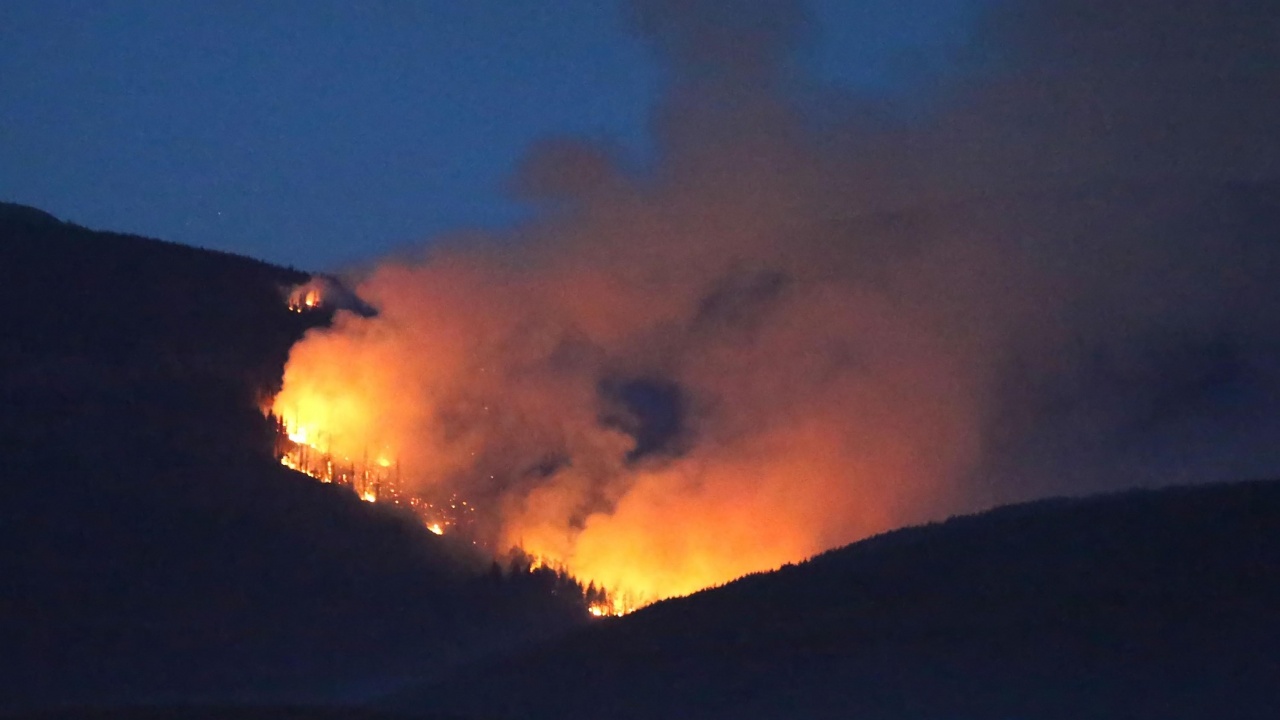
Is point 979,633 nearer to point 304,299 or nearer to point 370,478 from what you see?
point 370,478

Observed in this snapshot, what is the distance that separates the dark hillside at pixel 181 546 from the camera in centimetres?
1817

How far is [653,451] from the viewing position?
103 feet

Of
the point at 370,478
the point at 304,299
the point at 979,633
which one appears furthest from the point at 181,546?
the point at 979,633

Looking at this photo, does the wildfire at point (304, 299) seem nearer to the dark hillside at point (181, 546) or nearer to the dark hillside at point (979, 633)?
the dark hillside at point (181, 546)

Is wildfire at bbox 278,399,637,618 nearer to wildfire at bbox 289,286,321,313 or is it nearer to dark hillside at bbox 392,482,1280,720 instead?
wildfire at bbox 289,286,321,313

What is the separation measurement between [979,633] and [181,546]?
13.5 metres

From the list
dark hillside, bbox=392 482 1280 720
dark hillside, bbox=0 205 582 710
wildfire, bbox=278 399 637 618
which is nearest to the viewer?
dark hillside, bbox=392 482 1280 720

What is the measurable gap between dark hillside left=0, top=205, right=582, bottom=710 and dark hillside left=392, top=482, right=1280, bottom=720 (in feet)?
15.1

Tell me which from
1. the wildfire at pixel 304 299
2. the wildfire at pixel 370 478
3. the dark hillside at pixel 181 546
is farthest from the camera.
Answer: the wildfire at pixel 304 299

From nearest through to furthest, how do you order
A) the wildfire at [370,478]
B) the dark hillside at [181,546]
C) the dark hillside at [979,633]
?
the dark hillside at [979,633], the dark hillside at [181,546], the wildfire at [370,478]

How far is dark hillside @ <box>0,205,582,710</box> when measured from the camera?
59.6ft

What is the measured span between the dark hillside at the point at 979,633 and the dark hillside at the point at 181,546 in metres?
4.61

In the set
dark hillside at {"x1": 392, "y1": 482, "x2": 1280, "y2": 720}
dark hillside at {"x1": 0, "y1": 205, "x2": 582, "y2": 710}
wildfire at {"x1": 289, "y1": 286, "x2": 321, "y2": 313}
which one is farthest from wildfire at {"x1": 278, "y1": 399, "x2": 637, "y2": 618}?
dark hillside at {"x1": 392, "y1": 482, "x2": 1280, "y2": 720}

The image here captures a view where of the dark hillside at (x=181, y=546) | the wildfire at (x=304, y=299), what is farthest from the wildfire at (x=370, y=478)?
the wildfire at (x=304, y=299)
